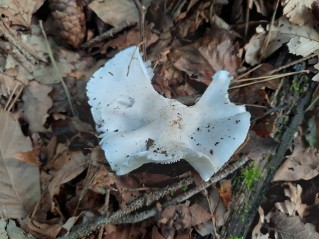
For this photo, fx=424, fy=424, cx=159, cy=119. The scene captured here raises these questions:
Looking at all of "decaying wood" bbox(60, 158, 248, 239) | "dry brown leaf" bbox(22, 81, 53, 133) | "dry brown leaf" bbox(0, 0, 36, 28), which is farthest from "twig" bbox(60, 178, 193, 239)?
"dry brown leaf" bbox(0, 0, 36, 28)

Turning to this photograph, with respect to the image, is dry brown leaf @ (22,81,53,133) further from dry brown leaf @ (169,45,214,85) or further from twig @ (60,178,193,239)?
dry brown leaf @ (169,45,214,85)

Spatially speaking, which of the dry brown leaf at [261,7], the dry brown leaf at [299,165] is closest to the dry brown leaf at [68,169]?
the dry brown leaf at [299,165]

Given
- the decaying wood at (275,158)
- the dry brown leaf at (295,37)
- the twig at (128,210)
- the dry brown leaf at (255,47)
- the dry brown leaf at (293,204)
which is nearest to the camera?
the twig at (128,210)

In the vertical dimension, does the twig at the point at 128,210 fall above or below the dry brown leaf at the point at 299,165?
below

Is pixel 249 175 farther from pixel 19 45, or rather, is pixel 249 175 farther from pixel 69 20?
pixel 19 45

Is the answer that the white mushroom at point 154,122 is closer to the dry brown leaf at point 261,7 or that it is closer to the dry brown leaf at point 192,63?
the dry brown leaf at point 192,63

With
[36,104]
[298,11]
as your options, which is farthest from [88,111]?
[298,11]

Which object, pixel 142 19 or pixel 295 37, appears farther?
pixel 142 19
